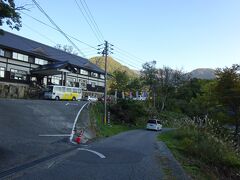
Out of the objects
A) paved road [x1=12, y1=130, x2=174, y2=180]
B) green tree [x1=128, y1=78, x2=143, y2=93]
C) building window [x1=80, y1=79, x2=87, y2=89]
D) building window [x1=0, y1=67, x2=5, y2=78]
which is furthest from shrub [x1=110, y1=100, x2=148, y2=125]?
green tree [x1=128, y1=78, x2=143, y2=93]

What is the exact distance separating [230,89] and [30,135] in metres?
19.0

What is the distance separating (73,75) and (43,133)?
126 feet

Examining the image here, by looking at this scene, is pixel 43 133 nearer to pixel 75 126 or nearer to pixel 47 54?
pixel 75 126

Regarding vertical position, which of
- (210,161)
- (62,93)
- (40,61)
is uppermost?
(40,61)

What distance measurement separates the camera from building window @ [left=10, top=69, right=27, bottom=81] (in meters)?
39.9

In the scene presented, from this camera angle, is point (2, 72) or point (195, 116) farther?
point (195, 116)

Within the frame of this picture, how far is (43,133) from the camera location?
598 inches

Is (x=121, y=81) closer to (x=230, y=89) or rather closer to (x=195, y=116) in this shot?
(x=195, y=116)

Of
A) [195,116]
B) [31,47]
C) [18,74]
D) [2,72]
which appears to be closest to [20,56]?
[18,74]

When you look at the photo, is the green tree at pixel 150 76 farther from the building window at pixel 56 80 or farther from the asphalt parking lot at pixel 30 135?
the asphalt parking lot at pixel 30 135

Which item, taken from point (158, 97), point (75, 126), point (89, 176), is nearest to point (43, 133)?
point (75, 126)

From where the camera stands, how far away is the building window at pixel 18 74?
131 ft

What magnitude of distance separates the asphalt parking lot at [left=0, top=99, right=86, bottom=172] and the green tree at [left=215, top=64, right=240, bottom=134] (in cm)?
1475

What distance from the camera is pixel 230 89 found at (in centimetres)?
2503
